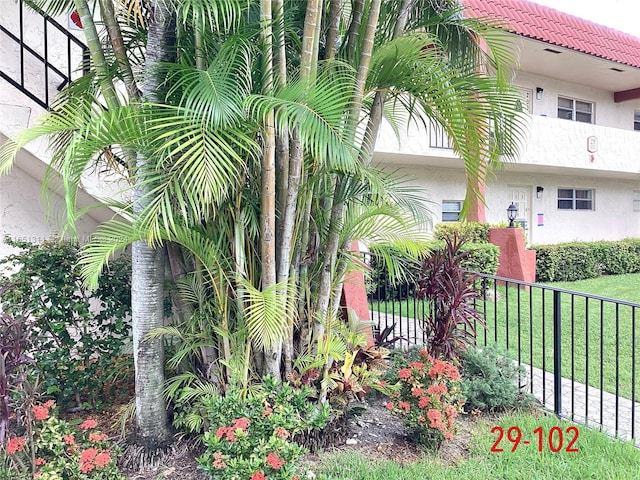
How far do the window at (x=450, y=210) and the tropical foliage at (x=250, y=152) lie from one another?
828 cm

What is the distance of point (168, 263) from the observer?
371 centimetres

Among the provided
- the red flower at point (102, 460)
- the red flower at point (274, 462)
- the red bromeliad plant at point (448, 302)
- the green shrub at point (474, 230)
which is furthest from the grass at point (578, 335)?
the red flower at point (102, 460)

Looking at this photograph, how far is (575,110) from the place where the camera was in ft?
46.6

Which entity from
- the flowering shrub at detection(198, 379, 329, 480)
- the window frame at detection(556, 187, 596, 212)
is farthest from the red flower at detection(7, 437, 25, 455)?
the window frame at detection(556, 187, 596, 212)

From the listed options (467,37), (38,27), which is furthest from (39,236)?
(467,37)

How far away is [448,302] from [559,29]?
35.1ft

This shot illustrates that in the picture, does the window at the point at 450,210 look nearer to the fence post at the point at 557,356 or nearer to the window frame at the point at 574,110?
the window frame at the point at 574,110

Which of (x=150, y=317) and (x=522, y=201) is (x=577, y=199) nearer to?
(x=522, y=201)

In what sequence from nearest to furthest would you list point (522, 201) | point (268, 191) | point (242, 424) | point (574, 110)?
point (242, 424)
point (268, 191)
point (522, 201)
point (574, 110)

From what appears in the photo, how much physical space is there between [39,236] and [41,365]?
6.44 ft

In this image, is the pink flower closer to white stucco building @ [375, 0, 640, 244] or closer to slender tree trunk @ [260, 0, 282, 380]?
slender tree trunk @ [260, 0, 282, 380]

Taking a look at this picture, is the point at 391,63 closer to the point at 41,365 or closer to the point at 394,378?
the point at 394,378

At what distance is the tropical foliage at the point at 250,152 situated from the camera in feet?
8.50

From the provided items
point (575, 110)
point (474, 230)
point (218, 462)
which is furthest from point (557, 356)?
point (575, 110)
